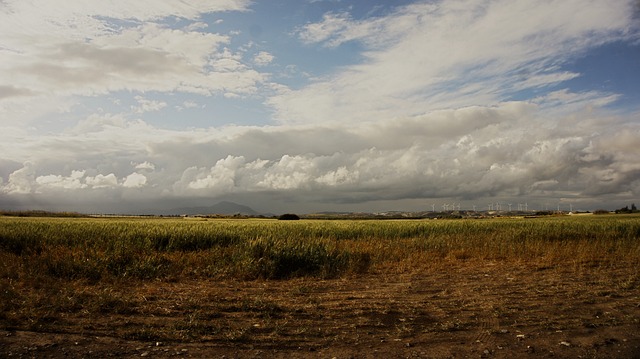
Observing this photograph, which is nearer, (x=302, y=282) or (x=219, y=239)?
(x=302, y=282)

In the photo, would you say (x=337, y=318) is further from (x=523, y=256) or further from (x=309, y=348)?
(x=523, y=256)

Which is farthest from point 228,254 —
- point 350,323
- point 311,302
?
point 350,323

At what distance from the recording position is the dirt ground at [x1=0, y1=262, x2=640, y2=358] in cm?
613

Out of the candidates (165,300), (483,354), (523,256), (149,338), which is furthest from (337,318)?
(523,256)

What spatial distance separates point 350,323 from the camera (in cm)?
755

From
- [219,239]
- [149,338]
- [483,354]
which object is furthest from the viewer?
[219,239]

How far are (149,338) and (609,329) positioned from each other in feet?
26.1

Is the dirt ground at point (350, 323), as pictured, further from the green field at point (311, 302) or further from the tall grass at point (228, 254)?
the tall grass at point (228, 254)

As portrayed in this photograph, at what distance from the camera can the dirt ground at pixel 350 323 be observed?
6.13 m

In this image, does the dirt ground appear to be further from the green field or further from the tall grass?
the tall grass

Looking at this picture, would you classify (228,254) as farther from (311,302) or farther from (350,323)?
(350,323)

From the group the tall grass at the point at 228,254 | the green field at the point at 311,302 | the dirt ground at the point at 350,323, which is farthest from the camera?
the tall grass at the point at 228,254

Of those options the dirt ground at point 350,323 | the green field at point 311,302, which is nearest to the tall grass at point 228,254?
the green field at point 311,302

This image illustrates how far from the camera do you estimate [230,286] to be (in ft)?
37.5
